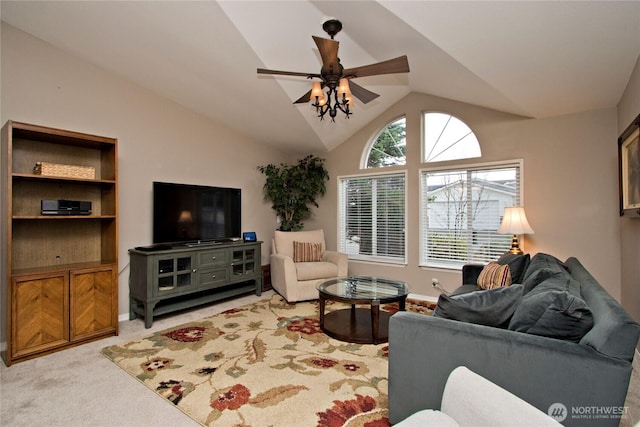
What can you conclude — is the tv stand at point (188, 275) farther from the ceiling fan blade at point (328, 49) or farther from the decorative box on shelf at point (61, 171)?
the ceiling fan blade at point (328, 49)

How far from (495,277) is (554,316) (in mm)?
1607

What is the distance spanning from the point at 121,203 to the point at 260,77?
2.13 meters

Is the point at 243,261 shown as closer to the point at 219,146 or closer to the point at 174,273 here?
the point at 174,273

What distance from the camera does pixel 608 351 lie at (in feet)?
4.03

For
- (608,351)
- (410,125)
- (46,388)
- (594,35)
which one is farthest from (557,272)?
(46,388)

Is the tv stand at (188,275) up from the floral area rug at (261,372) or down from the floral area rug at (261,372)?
up

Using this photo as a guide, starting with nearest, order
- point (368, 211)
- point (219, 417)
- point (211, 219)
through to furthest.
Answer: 1. point (219, 417)
2. point (211, 219)
3. point (368, 211)

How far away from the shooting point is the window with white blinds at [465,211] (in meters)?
3.98

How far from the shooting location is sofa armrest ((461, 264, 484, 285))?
3.54 meters

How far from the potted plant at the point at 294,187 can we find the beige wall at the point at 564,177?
6.50 feet

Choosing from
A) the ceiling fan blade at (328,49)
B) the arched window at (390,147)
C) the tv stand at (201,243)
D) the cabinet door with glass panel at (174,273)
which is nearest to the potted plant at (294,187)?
the arched window at (390,147)

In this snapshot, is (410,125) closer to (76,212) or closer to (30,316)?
(76,212)

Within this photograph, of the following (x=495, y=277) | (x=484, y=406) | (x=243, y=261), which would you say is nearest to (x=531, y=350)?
(x=484, y=406)

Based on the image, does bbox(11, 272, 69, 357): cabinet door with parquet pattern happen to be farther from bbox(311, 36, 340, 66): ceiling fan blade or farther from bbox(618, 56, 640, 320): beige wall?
bbox(618, 56, 640, 320): beige wall
